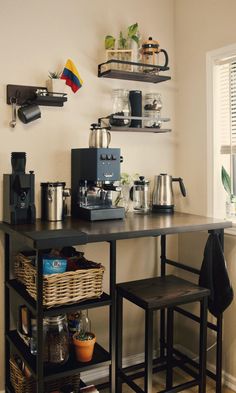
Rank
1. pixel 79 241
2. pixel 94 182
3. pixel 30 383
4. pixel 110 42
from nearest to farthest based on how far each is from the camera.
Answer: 1. pixel 79 241
2. pixel 30 383
3. pixel 94 182
4. pixel 110 42

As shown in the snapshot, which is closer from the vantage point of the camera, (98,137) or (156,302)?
(156,302)

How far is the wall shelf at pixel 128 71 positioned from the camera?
8.37ft

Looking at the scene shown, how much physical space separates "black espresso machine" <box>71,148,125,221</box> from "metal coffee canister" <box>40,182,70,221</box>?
0.14m

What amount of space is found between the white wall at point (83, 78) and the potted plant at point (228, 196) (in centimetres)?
45

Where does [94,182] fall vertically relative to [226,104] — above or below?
below

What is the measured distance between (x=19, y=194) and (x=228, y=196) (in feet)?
4.32

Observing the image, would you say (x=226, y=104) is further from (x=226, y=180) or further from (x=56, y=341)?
(x=56, y=341)

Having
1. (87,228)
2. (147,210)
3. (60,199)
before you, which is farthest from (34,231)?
(147,210)

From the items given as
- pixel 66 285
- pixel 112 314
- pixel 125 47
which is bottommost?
pixel 112 314

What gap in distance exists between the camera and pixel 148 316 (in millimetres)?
2037

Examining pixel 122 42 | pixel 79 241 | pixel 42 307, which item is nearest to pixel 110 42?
pixel 122 42

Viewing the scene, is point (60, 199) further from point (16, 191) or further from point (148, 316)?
point (148, 316)

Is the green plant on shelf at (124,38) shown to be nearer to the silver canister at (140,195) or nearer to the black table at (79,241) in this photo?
the silver canister at (140,195)

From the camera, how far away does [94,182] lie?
7.98 ft
